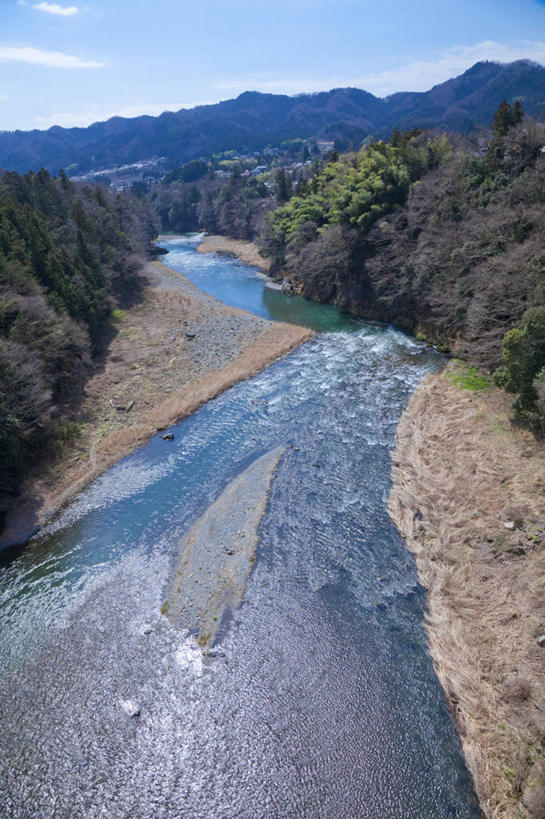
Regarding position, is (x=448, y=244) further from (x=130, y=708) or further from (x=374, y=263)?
(x=130, y=708)

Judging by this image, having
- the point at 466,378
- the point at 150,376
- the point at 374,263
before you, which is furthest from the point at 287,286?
the point at 466,378

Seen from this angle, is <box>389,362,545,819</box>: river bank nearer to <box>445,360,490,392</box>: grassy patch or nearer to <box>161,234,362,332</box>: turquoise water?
<box>445,360,490,392</box>: grassy patch

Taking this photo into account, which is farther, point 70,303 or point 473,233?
point 70,303

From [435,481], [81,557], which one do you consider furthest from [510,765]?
[81,557]

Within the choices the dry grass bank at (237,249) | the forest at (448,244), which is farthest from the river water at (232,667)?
the dry grass bank at (237,249)

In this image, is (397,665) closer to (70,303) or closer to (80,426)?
(80,426)

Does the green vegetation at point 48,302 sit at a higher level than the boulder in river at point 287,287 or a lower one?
higher

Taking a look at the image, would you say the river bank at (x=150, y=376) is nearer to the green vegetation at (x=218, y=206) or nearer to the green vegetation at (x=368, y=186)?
the green vegetation at (x=368, y=186)

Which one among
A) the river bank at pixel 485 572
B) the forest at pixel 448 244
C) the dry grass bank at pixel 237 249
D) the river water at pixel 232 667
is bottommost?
the river water at pixel 232 667
